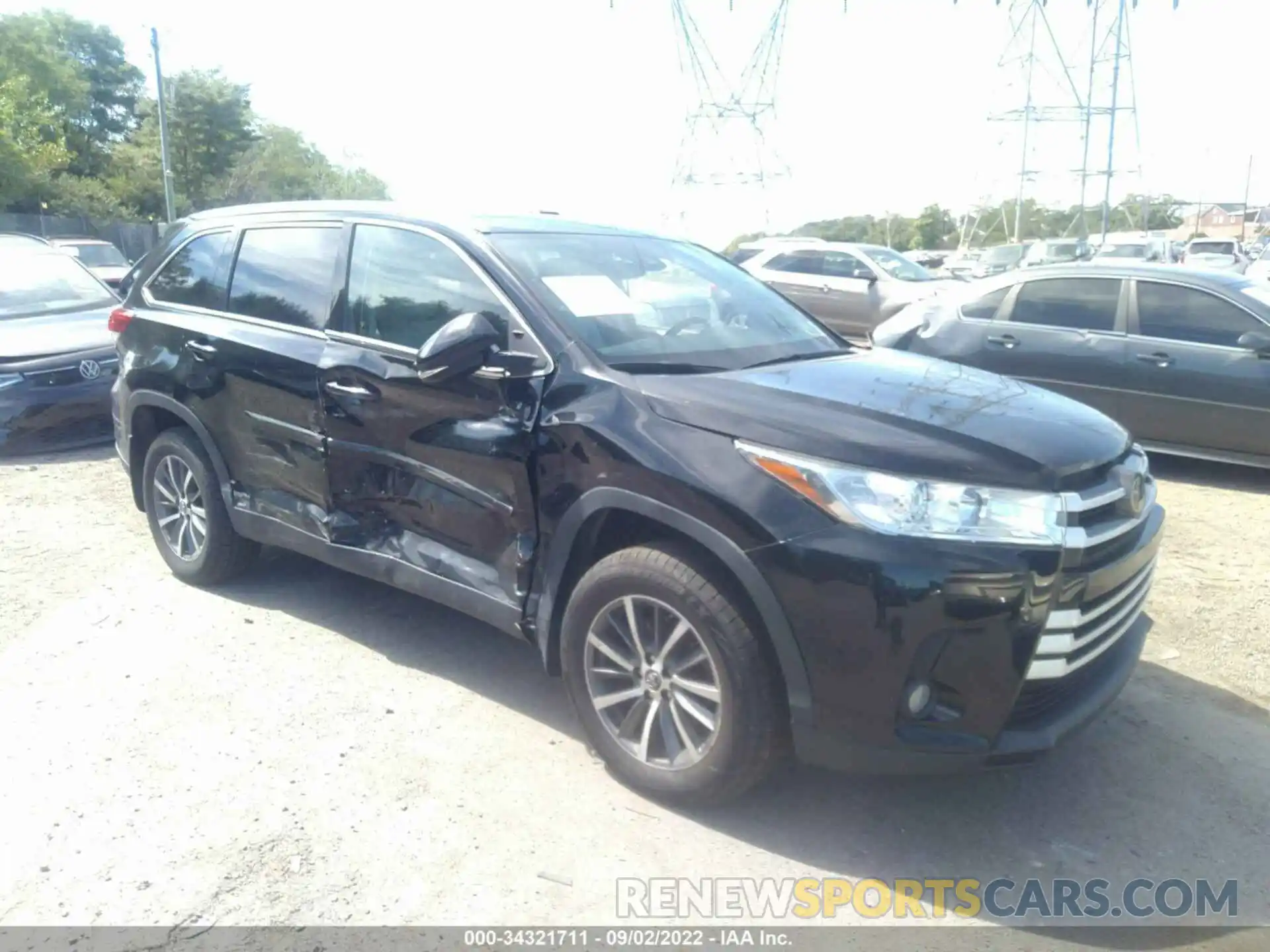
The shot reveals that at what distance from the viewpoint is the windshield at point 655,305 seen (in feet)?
12.0

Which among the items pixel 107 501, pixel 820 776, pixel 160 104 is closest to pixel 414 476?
pixel 820 776

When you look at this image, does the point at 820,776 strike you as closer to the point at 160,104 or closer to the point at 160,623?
the point at 160,623

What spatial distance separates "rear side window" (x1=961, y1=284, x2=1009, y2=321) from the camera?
8.49 meters

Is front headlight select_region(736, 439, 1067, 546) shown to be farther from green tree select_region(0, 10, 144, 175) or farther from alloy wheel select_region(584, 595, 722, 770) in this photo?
green tree select_region(0, 10, 144, 175)

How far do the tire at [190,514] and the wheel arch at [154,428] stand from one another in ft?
0.18

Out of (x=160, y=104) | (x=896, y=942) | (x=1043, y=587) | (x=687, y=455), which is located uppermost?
(x=160, y=104)

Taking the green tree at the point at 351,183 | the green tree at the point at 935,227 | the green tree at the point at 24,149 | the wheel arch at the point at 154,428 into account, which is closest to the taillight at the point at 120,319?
the wheel arch at the point at 154,428

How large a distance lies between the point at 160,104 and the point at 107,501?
2989cm

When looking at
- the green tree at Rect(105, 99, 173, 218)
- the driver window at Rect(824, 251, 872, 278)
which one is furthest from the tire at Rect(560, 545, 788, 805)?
the green tree at Rect(105, 99, 173, 218)

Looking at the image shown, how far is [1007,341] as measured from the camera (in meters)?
8.27

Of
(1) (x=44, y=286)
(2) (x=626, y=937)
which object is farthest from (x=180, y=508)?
(1) (x=44, y=286)

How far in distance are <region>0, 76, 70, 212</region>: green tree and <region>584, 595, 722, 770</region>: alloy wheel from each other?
35.6m

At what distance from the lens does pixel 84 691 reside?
4.09 meters

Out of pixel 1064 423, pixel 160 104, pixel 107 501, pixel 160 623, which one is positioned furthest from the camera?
pixel 160 104
